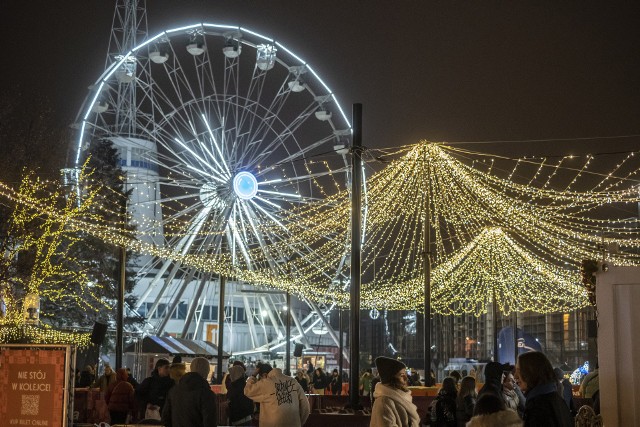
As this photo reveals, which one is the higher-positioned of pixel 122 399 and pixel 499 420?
pixel 499 420

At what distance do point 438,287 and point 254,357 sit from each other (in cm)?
2970

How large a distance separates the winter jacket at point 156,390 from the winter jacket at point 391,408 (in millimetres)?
6324

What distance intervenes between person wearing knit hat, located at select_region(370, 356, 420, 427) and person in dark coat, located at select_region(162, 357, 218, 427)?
6.31 ft

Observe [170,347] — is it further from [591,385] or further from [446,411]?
[446,411]

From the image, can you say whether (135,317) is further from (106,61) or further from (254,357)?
(106,61)

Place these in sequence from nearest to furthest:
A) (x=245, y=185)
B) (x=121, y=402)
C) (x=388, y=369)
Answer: (x=388, y=369) → (x=121, y=402) → (x=245, y=185)

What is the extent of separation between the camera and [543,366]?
659 centimetres

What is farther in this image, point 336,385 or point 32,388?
point 336,385

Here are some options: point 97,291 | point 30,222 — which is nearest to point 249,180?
point 30,222

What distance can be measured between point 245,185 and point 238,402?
2100 cm

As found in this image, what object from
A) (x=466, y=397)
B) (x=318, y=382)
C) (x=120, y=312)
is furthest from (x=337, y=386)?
(x=466, y=397)

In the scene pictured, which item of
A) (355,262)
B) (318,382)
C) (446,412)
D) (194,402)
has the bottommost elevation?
(318,382)

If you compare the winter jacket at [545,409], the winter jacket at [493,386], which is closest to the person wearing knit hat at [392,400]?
the winter jacket at [545,409]

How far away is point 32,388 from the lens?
27.9 ft
